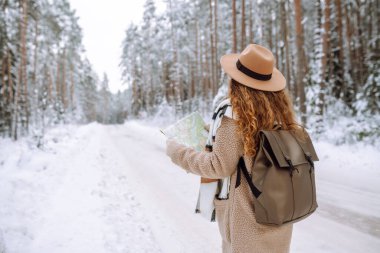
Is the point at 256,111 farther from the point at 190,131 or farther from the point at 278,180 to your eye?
the point at 190,131

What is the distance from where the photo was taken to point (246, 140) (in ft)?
5.79

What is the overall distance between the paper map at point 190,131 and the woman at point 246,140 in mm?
284

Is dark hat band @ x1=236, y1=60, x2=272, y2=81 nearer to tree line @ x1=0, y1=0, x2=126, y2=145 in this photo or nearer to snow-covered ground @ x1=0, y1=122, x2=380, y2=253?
snow-covered ground @ x1=0, y1=122, x2=380, y2=253

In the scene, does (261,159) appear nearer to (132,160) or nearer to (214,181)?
(214,181)

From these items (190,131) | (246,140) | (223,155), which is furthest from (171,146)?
(246,140)

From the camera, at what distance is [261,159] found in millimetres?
1741

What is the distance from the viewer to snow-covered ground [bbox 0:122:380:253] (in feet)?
13.0

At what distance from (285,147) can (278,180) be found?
21 centimetres

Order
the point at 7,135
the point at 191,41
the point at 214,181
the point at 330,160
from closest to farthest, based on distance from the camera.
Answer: the point at 214,181 < the point at 330,160 < the point at 7,135 < the point at 191,41

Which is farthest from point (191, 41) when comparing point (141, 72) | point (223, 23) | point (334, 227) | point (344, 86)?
point (334, 227)

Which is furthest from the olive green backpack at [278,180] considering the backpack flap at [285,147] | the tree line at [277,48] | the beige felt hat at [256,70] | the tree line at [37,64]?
the tree line at [37,64]

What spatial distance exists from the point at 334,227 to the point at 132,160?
7601 millimetres

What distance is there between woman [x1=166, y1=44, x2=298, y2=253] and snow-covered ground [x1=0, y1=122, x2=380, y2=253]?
2283 mm

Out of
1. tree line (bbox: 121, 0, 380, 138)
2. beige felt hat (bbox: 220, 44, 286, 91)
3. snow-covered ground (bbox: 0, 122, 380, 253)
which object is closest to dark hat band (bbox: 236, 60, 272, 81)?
beige felt hat (bbox: 220, 44, 286, 91)
